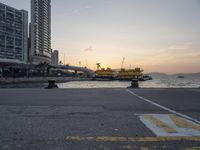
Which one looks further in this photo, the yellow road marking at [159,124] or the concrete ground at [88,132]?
the yellow road marking at [159,124]

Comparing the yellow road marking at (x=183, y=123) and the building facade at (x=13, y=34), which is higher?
the building facade at (x=13, y=34)

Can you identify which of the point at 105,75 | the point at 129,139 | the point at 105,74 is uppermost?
the point at 105,74

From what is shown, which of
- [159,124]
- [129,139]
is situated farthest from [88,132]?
[159,124]

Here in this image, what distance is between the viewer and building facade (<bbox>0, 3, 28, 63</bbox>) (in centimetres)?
16912

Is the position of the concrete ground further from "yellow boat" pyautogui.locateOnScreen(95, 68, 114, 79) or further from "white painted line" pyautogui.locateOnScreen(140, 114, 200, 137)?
"yellow boat" pyautogui.locateOnScreen(95, 68, 114, 79)

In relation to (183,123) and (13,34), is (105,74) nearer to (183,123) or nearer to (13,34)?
(13,34)

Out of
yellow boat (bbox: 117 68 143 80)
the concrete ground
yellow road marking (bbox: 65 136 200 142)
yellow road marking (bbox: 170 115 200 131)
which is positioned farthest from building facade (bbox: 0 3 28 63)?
yellow road marking (bbox: 65 136 200 142)

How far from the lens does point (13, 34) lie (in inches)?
7106

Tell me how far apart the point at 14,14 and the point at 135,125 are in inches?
7546

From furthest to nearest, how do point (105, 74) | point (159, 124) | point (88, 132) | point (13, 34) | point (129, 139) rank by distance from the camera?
point (13, 34) → point (105, 74) → point (159, 124) → point (88, 132) → point (129, 139)

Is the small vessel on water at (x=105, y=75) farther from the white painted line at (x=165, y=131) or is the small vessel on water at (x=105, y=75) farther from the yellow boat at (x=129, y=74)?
the white painted line at (x=165, y=131)

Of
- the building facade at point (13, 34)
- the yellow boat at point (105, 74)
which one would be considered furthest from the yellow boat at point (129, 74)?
the building facade at point (13, 34)

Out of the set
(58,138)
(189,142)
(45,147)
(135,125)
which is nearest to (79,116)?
(135,125)

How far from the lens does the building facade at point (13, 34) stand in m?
169
